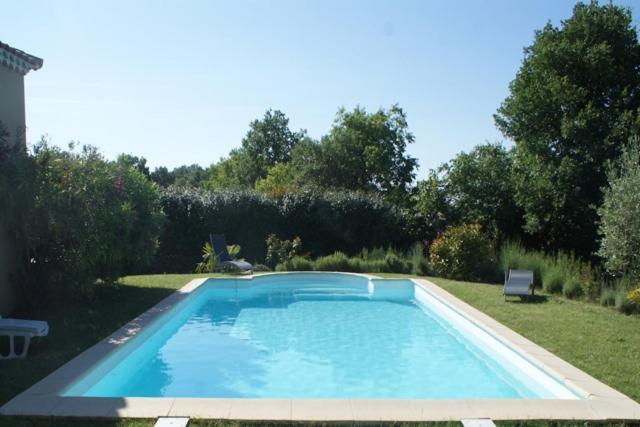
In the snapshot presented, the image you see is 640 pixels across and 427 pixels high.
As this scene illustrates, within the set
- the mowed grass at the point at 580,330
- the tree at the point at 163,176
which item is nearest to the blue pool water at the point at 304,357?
the mowed grass at the point at 580,330

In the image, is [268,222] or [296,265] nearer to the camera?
[296,265]

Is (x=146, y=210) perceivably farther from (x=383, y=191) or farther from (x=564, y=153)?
→ (x=383, y=191)

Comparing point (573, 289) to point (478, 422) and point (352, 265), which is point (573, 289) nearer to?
point (352, 265)

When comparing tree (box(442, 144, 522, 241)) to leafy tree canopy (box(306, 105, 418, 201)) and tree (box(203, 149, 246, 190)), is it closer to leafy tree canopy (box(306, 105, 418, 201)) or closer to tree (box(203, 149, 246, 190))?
leafy tree canopy (box(306, 105, 418, 201))

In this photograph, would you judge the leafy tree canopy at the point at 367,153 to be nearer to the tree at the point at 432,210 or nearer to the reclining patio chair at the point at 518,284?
the tree at the point at 432,210

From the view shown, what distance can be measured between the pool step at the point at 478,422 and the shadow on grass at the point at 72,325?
4.08 m

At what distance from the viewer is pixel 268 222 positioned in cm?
1905

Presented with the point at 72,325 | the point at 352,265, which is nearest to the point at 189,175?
the point at 352,265

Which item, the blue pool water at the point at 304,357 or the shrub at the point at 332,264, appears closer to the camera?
the blue pool water at the point at 304,357

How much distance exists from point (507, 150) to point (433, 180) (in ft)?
12.4

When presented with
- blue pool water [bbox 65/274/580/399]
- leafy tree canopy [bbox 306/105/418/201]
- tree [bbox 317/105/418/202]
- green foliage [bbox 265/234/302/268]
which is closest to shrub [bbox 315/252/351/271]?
green foliage [bbox 265/234/302/268]

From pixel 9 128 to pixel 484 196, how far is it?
14782 millimetres

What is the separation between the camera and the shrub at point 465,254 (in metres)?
14.9

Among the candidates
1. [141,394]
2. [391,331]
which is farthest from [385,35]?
[141,394]
